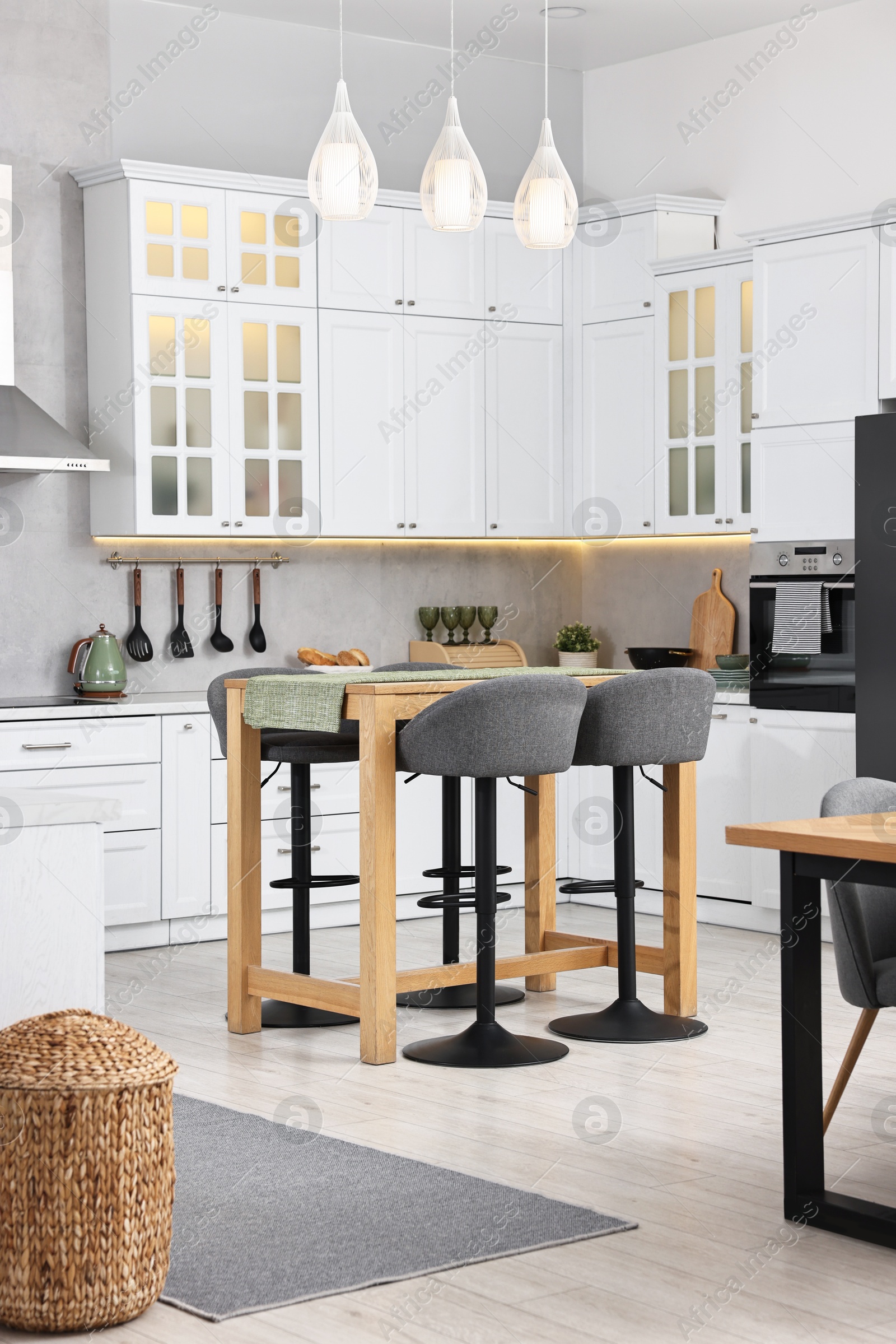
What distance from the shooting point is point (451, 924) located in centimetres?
517

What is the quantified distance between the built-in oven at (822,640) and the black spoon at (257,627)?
1.88 metres

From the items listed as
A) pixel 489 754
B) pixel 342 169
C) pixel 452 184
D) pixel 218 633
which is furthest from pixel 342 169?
pixel 218 633

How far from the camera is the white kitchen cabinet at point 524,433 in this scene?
6957 millimetres

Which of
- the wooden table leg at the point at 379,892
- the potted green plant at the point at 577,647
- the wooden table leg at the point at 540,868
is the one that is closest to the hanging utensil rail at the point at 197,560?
the potted green plant at the point at 577,647

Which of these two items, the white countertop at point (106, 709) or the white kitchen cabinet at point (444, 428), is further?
the white kitchen cabinet at point (444, 428)

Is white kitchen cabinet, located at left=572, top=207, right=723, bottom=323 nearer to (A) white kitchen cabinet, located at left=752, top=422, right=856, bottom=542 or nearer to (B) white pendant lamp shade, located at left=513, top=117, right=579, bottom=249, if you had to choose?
(A) white kitchen cabinet, located at left=752, top=422, right=856, bottom=542

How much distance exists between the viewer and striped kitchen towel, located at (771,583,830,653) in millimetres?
5949

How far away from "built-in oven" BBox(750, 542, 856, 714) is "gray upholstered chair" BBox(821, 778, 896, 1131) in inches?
90.6

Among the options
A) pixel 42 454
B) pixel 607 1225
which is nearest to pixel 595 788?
pixel 42 454

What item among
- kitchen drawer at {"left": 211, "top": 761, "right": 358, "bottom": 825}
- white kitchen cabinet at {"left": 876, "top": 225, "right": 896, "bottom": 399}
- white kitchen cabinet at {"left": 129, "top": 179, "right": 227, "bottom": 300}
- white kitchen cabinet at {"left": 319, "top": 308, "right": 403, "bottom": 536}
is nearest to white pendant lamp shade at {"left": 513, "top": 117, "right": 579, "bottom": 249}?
white kitchen cabinet at {"left": 876, "top": 225, "right": 896, "bottom": 399}

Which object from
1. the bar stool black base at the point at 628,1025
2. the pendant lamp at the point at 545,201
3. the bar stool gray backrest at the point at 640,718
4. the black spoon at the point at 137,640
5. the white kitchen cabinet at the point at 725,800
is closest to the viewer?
the pendant lamp at the point at 545,201

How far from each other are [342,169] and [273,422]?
7.71ft

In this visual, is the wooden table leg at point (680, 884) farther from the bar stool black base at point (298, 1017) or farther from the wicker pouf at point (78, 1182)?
the wicker pouf at point (78, 1182)

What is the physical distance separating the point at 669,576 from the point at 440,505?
3.40ft
